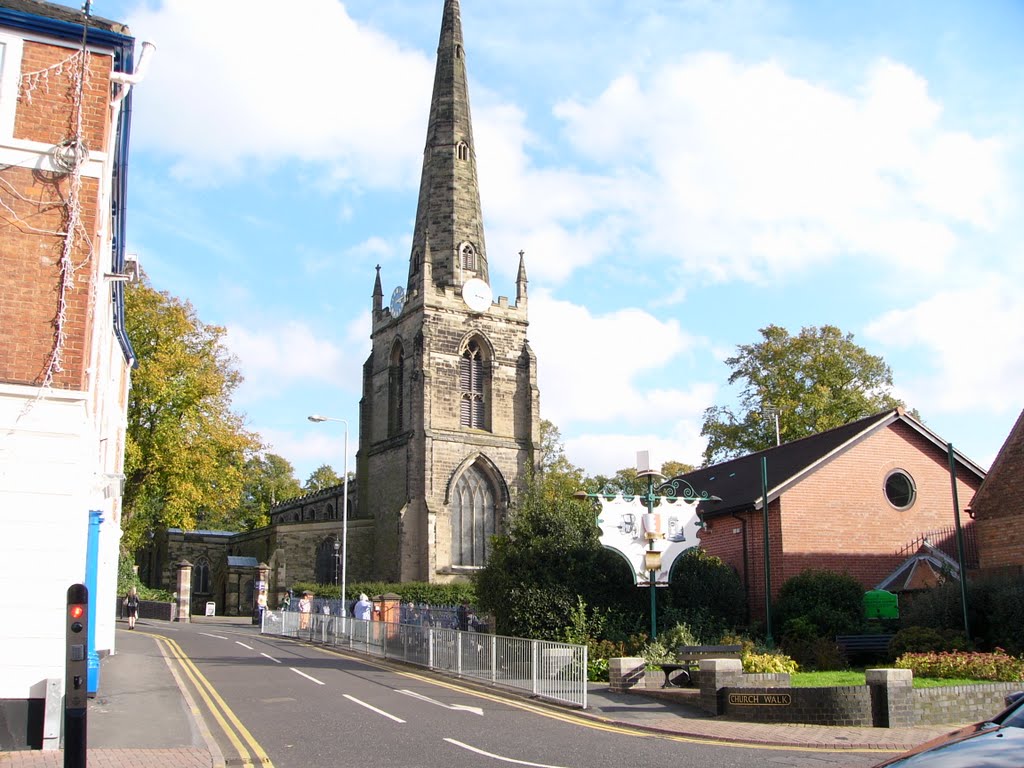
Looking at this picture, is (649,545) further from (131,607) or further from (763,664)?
(131,607)

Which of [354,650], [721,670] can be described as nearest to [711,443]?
[354,650]

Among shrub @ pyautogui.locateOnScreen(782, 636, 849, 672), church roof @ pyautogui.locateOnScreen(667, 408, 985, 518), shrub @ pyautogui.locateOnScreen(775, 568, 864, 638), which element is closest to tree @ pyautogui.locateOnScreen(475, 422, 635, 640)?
shrub @ pyautogui.locateOnScreen(782, 636, 849, 672)

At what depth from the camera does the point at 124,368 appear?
24406 millimetres

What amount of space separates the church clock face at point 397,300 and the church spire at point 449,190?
907 millimetres

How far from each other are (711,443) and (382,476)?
18658 mm

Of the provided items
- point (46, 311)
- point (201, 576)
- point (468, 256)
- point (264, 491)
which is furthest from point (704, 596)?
point (264, 491)

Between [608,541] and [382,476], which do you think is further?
[382,476]

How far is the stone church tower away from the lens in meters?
50.8

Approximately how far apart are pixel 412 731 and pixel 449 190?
46.7 meters

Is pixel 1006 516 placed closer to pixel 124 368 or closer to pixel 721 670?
pixel 721 670

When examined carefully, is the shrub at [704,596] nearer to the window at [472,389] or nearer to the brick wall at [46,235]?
the brick wall at [46,235]

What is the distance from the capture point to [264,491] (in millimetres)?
86562

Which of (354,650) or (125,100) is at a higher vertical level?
(125,100)

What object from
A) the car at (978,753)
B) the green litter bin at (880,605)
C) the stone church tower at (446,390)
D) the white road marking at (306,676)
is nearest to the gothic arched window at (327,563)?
the stone church tower at (446,390)
